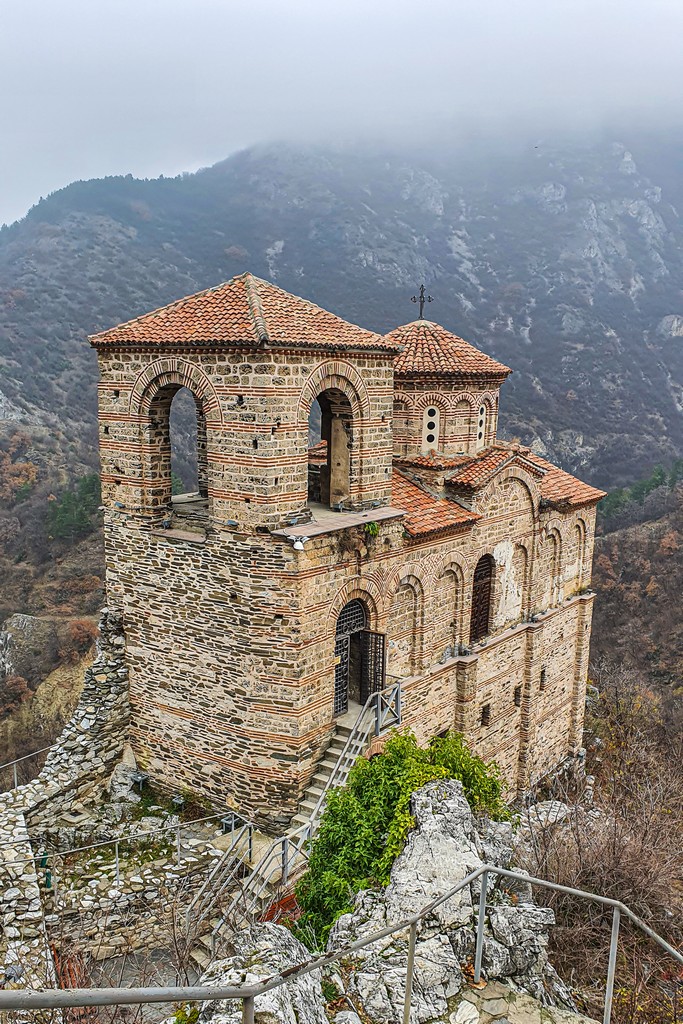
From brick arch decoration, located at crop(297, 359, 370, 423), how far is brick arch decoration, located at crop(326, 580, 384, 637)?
2809 millimetres

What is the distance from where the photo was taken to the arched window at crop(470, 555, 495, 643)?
1619cm

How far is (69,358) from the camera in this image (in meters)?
52.9

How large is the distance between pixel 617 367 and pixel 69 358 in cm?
4491

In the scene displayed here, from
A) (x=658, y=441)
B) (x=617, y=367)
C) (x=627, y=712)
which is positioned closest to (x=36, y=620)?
(x=627, y=712)

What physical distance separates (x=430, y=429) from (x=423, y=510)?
8.82 feet

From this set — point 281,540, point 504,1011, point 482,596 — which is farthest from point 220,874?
point 482,596

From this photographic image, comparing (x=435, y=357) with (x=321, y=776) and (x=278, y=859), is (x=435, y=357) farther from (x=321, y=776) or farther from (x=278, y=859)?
(x=278, y=859)

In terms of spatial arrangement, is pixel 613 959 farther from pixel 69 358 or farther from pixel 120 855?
pixel 69 358

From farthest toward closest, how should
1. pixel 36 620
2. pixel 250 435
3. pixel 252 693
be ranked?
1. pixel 36 620
2. pixel 252 693
3. pixel 250 435

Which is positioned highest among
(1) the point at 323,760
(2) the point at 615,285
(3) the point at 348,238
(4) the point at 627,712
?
(3) the point at 348,238

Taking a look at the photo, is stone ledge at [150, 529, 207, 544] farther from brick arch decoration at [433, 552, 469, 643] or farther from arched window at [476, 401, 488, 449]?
arched window at [476, 401, 488, 449]

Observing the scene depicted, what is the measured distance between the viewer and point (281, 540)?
10898 millimetres

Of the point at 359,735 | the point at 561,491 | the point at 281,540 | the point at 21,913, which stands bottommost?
the point at 21,913

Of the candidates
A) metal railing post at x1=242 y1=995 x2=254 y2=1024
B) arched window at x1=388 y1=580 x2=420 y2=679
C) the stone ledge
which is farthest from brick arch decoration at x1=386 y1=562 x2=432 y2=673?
metal railing post at x1=242 y1=995 x2=254 y2=1024
